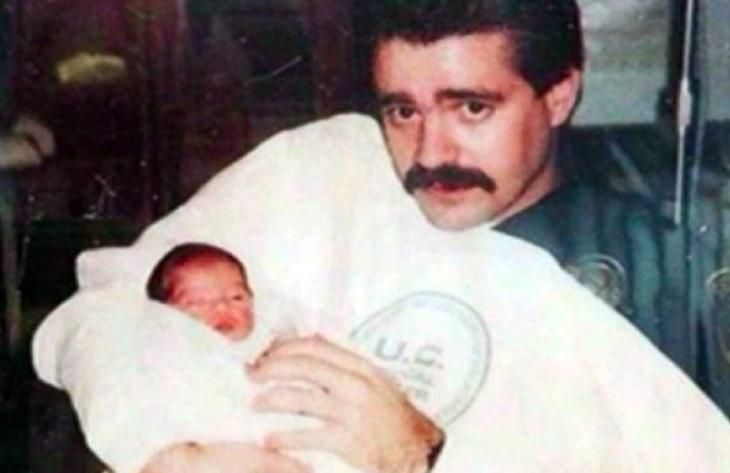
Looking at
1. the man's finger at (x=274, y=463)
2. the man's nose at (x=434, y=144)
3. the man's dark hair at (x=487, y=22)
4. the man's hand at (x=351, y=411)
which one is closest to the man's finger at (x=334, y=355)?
the man's hand at (x=351, y=411)

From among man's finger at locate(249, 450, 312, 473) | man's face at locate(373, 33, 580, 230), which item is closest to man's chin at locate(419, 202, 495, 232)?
man's face at locate(373, 33, 580, 230)

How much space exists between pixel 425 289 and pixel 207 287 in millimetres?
287

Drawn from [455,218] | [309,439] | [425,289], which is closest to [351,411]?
[309,439]

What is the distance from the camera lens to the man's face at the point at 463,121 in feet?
8.70

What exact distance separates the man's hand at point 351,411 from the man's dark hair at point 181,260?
12 centimetres

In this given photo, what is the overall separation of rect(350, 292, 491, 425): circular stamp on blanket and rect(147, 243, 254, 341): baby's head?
6.3 inches

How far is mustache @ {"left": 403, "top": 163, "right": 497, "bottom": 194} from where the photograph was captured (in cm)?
266

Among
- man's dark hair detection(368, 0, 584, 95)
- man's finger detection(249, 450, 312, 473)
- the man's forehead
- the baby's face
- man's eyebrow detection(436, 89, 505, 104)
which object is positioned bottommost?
man's finger detection(249, 450, 312, 473)

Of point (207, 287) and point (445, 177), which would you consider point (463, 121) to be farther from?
point (207, 287)

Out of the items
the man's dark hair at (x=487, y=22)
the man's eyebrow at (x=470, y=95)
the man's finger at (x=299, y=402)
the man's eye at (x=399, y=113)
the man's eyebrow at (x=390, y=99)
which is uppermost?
the man's dark hair at (x=487, y=22)

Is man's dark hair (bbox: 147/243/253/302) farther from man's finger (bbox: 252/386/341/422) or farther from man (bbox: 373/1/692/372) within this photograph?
man (bbox: 373/1/692/372)

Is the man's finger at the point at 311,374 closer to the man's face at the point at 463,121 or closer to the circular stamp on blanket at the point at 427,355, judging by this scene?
the circular stamp on blanket at the point at 427,355

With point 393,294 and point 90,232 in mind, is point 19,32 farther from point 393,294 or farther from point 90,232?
point 393,294

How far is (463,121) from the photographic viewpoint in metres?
2.65
